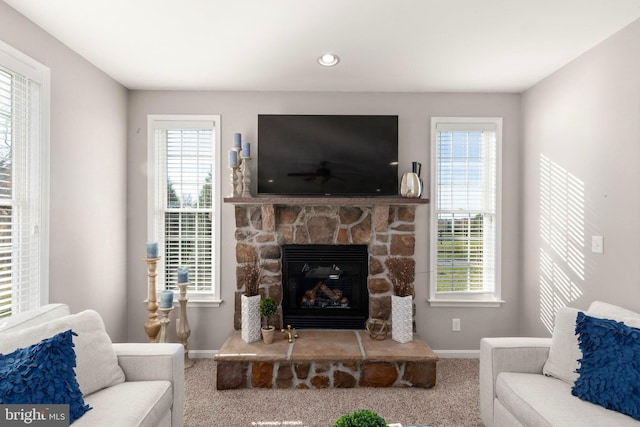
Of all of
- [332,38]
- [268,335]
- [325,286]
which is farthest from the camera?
[325,286]

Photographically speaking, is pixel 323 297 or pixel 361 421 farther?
pixel 323 297

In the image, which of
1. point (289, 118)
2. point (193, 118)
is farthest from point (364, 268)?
point (193, 118)

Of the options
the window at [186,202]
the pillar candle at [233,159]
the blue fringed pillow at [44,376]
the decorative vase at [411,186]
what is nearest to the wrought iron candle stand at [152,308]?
the window at [186,202]

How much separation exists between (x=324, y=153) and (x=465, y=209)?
1.52 metres

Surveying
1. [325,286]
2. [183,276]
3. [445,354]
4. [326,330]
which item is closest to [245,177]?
[183,276]

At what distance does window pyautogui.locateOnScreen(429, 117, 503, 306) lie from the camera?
135 inches

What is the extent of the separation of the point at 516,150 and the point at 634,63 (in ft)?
4.28

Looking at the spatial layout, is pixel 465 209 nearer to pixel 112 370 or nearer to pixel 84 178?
pixel 112 370

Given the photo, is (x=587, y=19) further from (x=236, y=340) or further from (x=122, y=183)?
(x=122, y=183)

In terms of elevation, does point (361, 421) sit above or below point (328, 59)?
below

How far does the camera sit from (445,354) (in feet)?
11.2

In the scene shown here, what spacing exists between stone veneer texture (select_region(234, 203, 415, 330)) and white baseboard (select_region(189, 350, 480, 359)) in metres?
0.41

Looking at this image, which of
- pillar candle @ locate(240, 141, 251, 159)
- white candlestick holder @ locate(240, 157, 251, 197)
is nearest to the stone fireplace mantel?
white candlestick holder @ locate(240, 157, 251, 197)

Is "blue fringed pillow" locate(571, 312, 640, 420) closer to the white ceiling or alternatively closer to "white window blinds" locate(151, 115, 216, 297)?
the white ceiling
